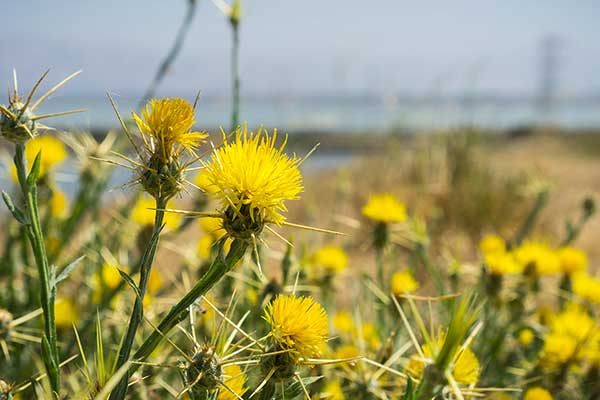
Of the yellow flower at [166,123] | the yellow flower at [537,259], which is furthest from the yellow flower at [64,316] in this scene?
the yellow flower at [537,259]

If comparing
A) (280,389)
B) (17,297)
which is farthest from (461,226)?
(280,389)

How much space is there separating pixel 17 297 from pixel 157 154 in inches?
62.7

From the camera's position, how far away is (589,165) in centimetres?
1139

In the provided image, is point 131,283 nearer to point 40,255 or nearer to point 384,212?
point 40,255

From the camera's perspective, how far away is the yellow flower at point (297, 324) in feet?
2.89

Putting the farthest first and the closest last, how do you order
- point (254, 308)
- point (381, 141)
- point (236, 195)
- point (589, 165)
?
point (589, 165)
point (381, 141)
point (254, 308)
point (236, 195)

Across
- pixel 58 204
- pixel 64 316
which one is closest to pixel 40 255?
pixel 64 316

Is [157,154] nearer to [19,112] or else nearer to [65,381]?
[19,112]

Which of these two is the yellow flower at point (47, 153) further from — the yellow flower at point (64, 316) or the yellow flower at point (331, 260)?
the yellow flower at point (331, 260)

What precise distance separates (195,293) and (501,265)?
143 centimetres

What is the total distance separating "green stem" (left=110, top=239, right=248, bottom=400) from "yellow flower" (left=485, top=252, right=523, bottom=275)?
4.59ft

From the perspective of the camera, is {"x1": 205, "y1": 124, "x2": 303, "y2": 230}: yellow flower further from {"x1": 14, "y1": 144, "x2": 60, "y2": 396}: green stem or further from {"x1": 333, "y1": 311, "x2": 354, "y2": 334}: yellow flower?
{"x1": 333, "y1": 311, "x2": 354, "y2": 334}: yellow flower

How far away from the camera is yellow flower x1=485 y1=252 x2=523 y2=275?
198cm

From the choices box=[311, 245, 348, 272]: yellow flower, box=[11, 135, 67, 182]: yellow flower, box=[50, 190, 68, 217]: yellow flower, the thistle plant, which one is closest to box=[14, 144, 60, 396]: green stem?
the thistle plant
